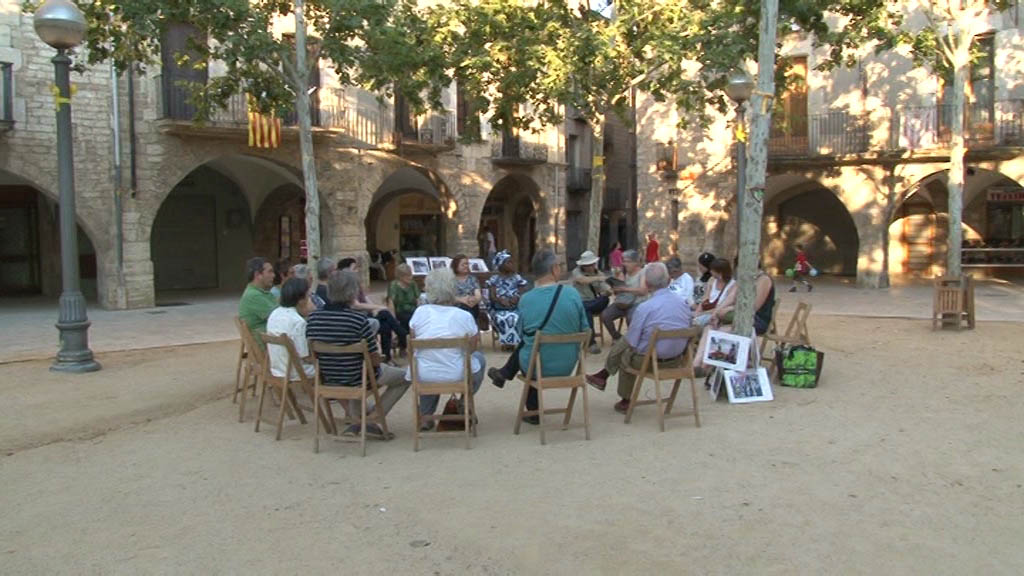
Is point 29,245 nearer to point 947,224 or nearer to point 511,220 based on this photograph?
point 511,220

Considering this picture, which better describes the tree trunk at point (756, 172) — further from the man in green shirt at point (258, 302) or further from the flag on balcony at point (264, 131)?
the flag on balcony at point (264, 131)

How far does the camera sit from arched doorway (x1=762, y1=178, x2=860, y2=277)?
2511 cm

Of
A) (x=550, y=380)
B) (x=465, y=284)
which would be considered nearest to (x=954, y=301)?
(x=465, y=284)

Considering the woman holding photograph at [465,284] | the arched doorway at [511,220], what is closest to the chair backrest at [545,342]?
the woman holding photograph at [465,284]

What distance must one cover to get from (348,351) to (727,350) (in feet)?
10.8

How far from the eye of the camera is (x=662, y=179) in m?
23.6

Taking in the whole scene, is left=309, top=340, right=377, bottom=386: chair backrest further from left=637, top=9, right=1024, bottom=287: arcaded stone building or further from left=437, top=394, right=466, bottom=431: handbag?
left=637, top=9, right=1024, bottom=287: arcaded stone building

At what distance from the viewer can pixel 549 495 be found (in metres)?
4.54

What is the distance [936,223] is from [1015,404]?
62.4 ft

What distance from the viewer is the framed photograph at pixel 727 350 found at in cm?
693

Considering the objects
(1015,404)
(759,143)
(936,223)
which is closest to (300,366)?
(759,143)

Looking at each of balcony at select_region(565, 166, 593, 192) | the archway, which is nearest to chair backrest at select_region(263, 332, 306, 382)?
the archway

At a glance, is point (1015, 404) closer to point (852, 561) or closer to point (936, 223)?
point (852, 561)

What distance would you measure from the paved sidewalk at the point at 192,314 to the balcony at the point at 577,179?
10218 millimetres
